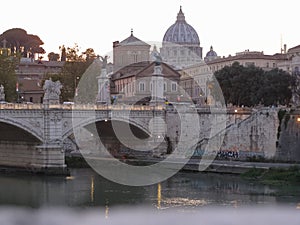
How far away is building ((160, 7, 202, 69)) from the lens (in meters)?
82.4

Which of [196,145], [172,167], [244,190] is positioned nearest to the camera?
[244,190]

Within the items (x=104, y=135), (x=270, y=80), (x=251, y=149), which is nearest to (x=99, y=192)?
(x=251, y=149)

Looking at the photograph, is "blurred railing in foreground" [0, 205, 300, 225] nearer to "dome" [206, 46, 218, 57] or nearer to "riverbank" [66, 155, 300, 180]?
"riverbank" [66, 155, 300, 180]

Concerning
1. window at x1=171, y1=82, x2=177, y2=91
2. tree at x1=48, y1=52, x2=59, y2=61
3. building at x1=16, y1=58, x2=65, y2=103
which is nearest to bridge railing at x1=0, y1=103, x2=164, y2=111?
window at x1=171, y1=82, x2=177, y2=91

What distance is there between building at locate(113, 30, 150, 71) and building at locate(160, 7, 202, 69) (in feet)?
68.7

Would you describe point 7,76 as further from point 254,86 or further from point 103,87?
point 254,86

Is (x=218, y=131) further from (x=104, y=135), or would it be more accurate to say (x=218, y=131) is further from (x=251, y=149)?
(x=104, y=135)

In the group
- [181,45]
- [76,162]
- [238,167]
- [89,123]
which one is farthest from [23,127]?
Result: [181,45]

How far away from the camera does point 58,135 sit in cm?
3025

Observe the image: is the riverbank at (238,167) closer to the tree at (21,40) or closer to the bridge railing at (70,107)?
the bridge railing at (70,107)

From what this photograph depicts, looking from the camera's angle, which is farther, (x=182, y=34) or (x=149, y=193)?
(x=182, y=34)

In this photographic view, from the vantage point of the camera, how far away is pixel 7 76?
41750 millimetres

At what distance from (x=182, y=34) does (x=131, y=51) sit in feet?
93.1

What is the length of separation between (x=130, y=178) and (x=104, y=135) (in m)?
8.49
